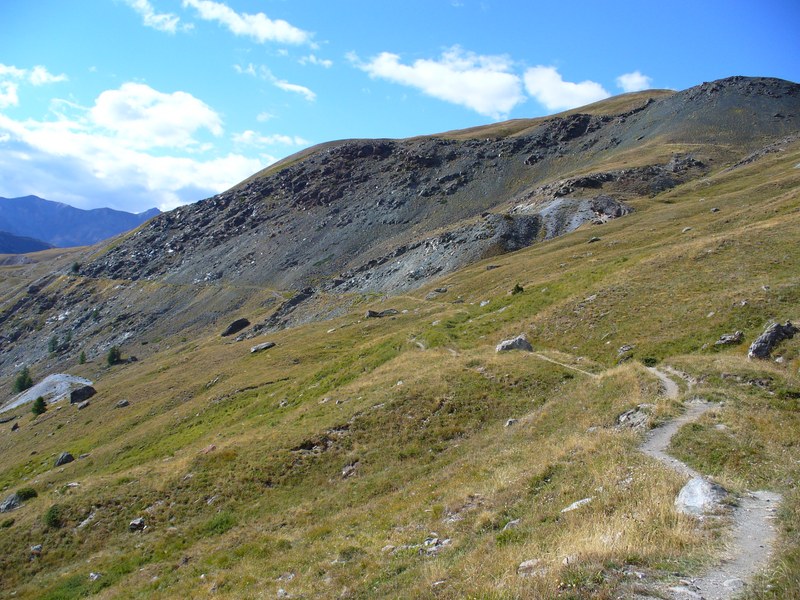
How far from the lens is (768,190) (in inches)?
2756

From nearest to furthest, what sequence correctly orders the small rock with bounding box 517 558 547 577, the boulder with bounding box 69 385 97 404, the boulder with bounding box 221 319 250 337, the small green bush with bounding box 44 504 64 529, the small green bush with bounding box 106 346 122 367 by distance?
the small rock with bounding box 517 558 547 577 < the small green bush with bounding box 44 504 64 529 < the boulder with bounding box 69 385 97 404 < the boulder with bounding box 221 319 250 337 < the small green bush with bounding box 106 346 122 367

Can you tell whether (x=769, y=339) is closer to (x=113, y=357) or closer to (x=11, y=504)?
(x=11, y=504)

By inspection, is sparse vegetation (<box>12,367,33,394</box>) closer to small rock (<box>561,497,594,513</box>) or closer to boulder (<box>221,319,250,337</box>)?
boulder (<box>221,319,250,337</box>)

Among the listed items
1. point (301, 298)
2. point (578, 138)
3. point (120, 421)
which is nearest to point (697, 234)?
point (120, 421)

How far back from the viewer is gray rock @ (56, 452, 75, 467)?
46.7 meters

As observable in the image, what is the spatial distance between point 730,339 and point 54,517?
4195cm

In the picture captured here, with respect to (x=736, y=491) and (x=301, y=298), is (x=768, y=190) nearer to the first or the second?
(x=736, y=491)

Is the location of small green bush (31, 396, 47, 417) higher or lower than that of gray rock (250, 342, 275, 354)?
lower

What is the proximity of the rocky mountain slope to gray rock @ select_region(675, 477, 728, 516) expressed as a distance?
0.25 m

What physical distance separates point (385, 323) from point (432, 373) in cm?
3152

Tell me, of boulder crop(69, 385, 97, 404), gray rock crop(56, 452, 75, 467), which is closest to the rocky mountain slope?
gray rock crop(56, 452, 75, 467)

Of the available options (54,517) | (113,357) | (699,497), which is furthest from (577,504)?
(113,357)

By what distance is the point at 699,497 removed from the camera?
39.0ft

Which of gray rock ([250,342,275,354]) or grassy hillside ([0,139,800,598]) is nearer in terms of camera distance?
grassy hillside ([0,139,800,598])
